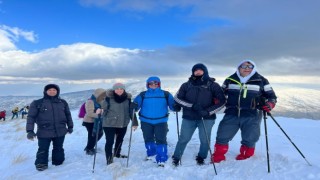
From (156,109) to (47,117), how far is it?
2.87 m

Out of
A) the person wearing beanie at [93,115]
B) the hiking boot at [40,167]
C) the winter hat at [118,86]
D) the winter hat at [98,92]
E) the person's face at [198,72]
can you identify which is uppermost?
the person's face at [198,72]

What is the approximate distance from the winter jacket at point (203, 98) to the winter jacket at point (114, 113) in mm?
1565

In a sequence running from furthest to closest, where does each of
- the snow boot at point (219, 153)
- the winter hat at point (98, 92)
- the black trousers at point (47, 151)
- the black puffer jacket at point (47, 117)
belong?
the winter hat at point (98, 92) → the black trousers at point (47, 151) → the black puffer jacket at point (47, 117) → the snow boot at point (219, 153)

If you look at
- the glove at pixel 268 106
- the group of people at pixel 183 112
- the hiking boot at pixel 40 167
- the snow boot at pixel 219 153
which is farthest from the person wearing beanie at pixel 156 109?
the hiking boot at pixel 40 167

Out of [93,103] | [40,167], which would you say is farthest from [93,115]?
[40,167]

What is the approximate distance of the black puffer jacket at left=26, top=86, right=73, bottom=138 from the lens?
8.07 m

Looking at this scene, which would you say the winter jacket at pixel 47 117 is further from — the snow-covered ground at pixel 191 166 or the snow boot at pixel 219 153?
the snow boot at pixel 219 153

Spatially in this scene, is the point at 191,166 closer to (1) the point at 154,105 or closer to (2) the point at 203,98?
(2) the point at 203,98

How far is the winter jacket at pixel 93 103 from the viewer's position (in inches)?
365

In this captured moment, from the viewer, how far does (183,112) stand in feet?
25.8

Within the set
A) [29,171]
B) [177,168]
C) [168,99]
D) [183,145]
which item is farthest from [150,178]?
[29,171]

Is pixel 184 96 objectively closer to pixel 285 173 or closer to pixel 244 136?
pixel 244 136

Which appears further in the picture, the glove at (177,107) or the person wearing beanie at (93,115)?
the person wearing beanie at (93,115)

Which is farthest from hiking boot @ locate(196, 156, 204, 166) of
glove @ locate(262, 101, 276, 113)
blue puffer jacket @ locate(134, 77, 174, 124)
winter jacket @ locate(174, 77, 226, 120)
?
glove @ locate(262, 101, 276, 113)
